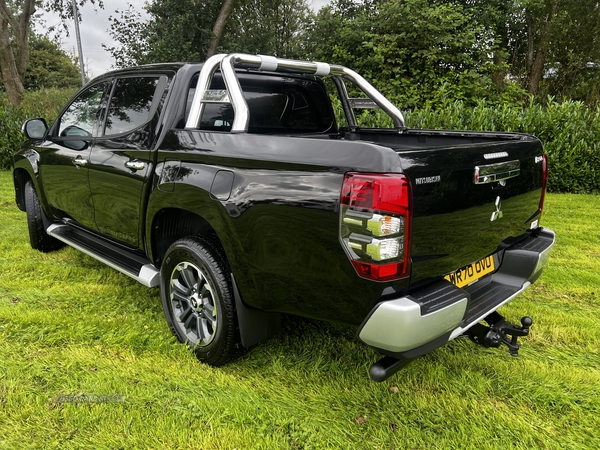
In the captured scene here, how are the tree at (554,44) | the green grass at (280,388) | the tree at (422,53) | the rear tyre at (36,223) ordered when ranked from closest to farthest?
1. the green grass at (280,388)
2. the rear tyre at (36,223)
3. the tree at (422,53)
4. the tree at (554,44)

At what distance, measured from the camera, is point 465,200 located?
2154 millimetres

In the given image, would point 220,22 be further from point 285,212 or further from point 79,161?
point 285,212

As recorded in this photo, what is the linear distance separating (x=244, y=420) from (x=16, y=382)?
138 centimetres

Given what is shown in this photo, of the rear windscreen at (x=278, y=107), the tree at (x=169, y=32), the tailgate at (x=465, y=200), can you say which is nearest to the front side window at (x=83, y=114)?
the rear windscreen at (x=278, y=107)

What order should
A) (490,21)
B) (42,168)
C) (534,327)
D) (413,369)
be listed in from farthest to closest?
1. (490,21)
2. (42,168)
3. (534,327)
4. (413,369)

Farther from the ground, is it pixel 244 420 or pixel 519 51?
pixel 519 51

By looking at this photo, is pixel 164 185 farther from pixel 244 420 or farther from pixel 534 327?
pixel 534 327

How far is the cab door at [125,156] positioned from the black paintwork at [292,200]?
16mm

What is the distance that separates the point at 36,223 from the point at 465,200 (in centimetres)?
452

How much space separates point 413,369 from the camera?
9.08 ft

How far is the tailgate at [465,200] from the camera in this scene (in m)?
1.95

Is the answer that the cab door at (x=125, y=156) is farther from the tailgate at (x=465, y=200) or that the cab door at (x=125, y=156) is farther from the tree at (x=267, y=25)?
the tree at (x=267, y=25)

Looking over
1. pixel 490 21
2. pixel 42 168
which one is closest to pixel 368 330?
pixel 42 168

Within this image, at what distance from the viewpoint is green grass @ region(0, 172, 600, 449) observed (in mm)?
2240
